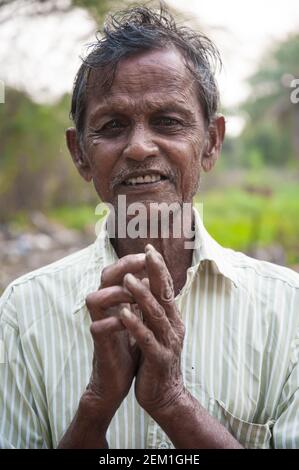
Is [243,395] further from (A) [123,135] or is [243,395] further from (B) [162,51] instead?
(B) [162,51]

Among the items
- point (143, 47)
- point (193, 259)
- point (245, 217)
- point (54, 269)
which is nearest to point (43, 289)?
point (54, 269)

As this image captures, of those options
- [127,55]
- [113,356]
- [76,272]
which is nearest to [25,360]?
[76,272]

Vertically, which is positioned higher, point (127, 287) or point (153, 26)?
point (153, 26)

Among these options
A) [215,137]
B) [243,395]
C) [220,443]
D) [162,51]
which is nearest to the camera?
[220,443]

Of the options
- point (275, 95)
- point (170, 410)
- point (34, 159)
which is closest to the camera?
point (170, 410)

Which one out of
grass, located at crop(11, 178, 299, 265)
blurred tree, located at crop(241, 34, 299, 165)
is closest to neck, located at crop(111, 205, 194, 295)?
grass, located at crop(11, 178, 299, 265)

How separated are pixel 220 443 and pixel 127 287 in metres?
0.59

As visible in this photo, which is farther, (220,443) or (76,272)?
(76,272)

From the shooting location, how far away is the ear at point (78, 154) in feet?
7.66

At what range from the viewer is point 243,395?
1980 mm

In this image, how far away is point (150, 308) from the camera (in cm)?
156

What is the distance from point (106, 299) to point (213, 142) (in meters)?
1.06

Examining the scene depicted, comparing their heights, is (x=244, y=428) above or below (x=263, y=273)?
below

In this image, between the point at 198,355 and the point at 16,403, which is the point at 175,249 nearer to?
the point at 198,355
